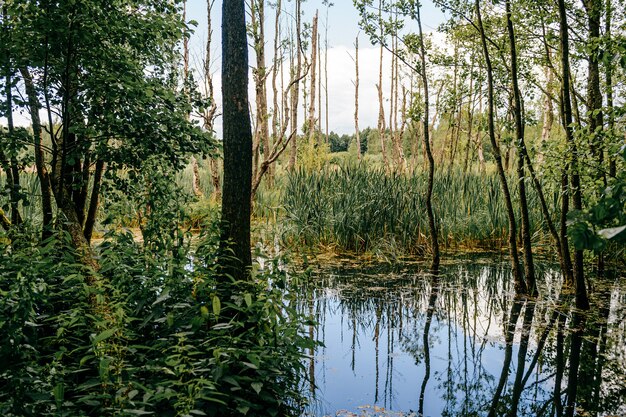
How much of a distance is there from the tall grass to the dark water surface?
147 cm

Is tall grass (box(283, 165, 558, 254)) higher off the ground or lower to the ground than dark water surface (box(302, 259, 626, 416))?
higher

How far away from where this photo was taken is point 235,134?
12.2ft

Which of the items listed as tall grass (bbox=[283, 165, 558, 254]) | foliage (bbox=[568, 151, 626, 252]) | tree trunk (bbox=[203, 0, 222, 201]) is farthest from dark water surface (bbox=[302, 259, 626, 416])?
tree trunk (bbox=[203, 0, 222, 201])

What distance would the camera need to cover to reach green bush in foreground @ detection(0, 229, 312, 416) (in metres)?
2.27

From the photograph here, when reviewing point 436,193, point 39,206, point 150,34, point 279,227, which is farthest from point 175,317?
point 39,206

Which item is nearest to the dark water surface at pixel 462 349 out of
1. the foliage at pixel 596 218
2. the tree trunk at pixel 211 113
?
the foliage at pixel 596 218

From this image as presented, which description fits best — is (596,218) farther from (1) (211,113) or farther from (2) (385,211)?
(1) (211,113)

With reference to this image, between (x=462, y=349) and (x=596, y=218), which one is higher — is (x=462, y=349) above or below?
below

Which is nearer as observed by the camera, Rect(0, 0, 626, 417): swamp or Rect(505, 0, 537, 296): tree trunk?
Rect(0, 0, 626, 417): swamp

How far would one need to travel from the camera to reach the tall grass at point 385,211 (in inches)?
317

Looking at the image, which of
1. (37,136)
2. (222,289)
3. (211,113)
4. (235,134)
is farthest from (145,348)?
(211,113)

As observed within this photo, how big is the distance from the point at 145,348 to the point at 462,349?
8.94ft

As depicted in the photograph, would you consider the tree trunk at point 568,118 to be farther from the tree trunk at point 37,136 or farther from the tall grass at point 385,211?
the tree trunk at point 37,136

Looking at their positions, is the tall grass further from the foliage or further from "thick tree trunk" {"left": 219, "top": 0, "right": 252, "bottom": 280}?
the foliage
